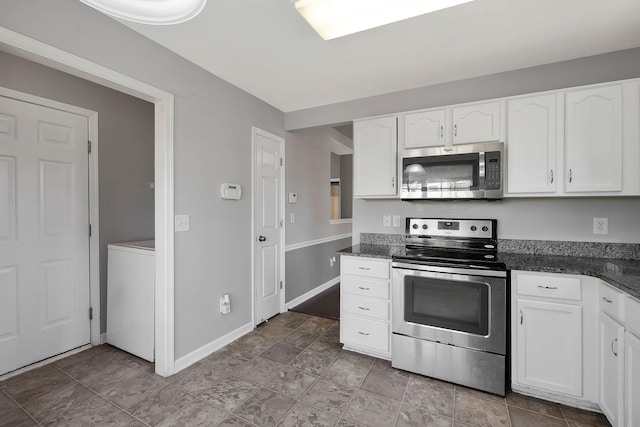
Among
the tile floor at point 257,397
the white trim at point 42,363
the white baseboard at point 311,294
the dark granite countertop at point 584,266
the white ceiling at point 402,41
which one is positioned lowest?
the tile floor at point 257,397

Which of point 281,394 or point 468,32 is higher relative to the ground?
point 468,32

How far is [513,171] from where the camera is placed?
230 centimetres

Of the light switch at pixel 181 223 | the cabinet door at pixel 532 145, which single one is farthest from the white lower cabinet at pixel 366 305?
the light switch at pixel 181 223

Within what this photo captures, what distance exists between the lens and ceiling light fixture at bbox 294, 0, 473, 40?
4.97 feet

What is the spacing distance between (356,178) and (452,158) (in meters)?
0.88

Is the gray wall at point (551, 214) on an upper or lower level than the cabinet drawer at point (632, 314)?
upper

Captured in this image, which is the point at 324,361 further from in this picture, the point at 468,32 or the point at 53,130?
the point at 53,130

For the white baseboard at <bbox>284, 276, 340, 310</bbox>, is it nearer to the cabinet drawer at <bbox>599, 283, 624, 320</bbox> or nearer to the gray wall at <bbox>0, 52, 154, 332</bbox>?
the gray wall at <bbox>0, 52, 154, 332</bbox>

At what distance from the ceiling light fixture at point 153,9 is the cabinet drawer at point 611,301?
2.33 meters

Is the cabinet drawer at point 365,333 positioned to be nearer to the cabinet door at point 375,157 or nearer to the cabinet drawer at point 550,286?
the cabinet drawer at point 550,286

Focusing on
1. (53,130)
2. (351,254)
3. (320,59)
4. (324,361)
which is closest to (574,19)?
Answer: (320,59)

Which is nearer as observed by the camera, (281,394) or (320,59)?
(281,394)

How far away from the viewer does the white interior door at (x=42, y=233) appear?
7.08ft

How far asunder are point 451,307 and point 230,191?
83.8 inches
